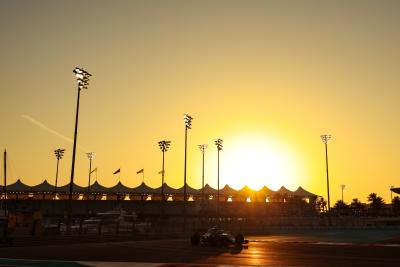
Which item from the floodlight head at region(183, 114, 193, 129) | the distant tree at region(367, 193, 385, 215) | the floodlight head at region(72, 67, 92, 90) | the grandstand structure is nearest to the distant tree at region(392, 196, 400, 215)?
the distant tree at region(367, 193, 385, 215)

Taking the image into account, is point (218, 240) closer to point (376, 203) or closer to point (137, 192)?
point (137, 192)

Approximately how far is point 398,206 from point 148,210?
94.4 meters

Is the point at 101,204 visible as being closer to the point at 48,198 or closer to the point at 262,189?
the point at 48,198

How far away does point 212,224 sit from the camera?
69688 mm

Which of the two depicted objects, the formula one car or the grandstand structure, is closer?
the formula one car

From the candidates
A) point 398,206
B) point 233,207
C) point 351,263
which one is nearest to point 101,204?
point 233,207

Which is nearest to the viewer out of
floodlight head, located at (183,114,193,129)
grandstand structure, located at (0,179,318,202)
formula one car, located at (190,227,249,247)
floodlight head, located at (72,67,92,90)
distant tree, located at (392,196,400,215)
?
formula one car, located at (190,227,249,247)

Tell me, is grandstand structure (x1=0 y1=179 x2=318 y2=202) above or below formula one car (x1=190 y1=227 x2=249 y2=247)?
above

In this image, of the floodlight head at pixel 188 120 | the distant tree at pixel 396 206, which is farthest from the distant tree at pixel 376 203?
the floodlight head at pixel 188 120

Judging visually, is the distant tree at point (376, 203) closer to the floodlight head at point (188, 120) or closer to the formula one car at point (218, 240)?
the floodlight head at point (188, 120)

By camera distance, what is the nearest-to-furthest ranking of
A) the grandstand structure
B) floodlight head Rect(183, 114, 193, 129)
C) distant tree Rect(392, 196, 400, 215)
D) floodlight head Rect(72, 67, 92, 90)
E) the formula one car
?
the formula one car → floodlight head Rect(72, 67, 92, 90) → floodlight head Rect(183, 114, 193, 129) → the grandstand structure → distant tree Rect(392, 196, 400, 215)

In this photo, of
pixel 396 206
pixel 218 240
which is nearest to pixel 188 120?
pixel 218 240

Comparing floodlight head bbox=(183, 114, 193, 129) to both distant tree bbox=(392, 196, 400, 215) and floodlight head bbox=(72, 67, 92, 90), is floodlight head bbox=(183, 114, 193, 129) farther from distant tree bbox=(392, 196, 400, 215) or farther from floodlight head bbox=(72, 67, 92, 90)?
distant tree bbox=(392, 196, 400, 215)

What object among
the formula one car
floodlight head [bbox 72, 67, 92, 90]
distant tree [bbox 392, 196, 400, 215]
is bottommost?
the formula one car
